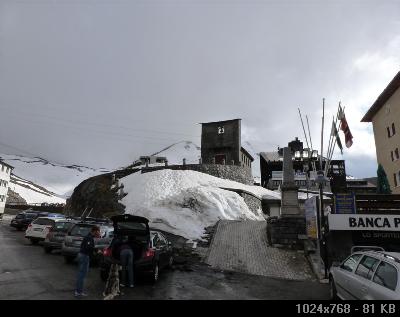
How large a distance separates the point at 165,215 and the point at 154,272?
1402 cm

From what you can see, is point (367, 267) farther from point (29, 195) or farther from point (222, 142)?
point (29, 195)

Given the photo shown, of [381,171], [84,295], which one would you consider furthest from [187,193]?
[84,295]

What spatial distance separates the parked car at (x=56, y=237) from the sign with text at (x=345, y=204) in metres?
12.7

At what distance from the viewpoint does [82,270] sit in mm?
8867

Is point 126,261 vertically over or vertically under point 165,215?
under

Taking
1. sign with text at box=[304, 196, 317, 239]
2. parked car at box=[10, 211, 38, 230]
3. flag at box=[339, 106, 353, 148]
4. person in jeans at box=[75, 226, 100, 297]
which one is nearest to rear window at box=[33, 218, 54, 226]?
parked car at box=[10, 211, 38, 230]

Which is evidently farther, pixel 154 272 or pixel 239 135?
pixel 239 135

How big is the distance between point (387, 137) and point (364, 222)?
26.6 metres

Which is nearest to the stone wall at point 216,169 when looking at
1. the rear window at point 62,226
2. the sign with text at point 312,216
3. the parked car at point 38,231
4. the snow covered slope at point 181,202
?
the snow covered slope at point 181,202

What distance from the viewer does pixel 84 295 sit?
8672 millimetres

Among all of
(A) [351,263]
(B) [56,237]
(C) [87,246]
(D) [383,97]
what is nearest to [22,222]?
(B) [56,237]

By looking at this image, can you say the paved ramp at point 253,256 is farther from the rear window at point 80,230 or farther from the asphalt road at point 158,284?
the rear window at point 80,230

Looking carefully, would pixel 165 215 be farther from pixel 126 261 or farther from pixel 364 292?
pixel 364 292

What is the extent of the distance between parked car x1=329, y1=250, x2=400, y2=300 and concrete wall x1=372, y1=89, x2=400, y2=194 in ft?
103
